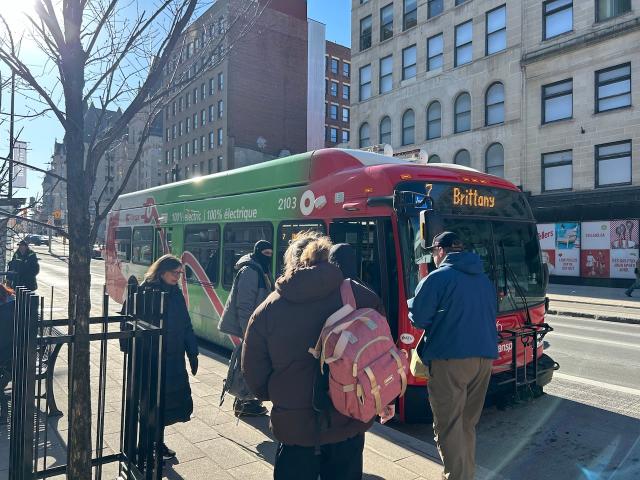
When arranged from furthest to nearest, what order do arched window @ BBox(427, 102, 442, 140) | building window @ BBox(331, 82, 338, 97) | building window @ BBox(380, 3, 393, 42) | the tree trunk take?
building window @ BBox(331, 82, 338, 97), building window @ BBox(380, 3, 393, 42), arched window @ BBox(427, 102, 442, 140), the tree trunk

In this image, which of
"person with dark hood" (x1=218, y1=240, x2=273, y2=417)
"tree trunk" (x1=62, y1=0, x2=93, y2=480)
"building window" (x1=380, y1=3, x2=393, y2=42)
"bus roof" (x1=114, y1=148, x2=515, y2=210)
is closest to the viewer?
"tree trunk" (x1=62, y1=0, x2=93, y2=480)

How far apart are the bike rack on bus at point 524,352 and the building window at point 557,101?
21485mm

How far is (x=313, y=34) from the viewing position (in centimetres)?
5803

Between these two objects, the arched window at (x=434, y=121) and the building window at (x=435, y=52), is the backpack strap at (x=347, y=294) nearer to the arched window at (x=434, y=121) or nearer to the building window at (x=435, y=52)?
the arched window at (x=434, y=121)

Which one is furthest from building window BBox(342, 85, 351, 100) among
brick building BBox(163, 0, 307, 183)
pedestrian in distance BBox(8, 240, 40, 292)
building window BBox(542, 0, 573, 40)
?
pedestrian in distance BBox(8, 240, 40, 292)

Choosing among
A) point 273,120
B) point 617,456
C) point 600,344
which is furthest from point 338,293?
point 273,120

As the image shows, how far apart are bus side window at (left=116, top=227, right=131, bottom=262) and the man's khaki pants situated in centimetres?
1081

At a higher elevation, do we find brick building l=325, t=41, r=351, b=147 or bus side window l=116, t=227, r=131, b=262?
brick building l=325, t=41, r=351, b=147

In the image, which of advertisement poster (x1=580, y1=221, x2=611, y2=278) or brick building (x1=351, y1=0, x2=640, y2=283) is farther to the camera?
advertisement poster (x1=580, y1=221, x2=611, y2=278)

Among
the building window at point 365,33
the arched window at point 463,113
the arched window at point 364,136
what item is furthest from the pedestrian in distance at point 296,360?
the building window at point 365,33

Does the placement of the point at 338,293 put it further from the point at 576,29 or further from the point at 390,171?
the point at 576,29

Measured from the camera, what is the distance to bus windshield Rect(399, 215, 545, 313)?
17.6 ft

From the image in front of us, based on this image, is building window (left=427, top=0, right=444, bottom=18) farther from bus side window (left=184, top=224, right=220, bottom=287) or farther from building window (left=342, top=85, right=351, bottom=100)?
building window (left=342, top=85, right=351, bottom=100)

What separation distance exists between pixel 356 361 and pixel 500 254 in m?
4.00
